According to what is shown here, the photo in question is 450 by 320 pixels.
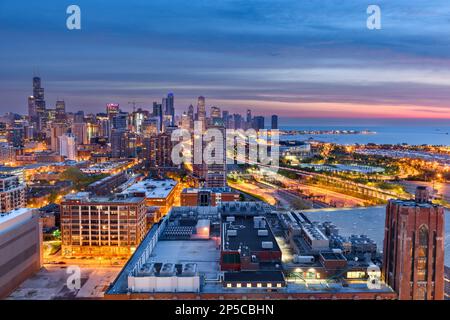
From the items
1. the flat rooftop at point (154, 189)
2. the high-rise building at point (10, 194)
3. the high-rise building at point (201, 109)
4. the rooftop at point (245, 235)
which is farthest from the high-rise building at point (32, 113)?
the rooftop at point (245, 235)

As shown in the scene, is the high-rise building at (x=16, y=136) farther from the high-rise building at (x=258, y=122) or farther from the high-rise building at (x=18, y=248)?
the high-rise building at (x=18, y=248)

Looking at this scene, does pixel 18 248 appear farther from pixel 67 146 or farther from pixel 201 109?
pixel 201 109

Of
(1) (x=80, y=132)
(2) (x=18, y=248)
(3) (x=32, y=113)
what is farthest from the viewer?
(3) (x=32, y=113)

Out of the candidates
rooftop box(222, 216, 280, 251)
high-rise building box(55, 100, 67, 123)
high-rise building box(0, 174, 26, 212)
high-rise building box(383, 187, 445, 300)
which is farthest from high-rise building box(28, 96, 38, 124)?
high-rise building box(383, 187, 445, 300)

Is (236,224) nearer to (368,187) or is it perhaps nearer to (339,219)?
(339,219)

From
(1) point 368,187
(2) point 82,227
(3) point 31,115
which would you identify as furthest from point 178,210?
(3) point 31,115

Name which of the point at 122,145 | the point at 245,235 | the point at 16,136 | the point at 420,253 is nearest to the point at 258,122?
the point at 122,145

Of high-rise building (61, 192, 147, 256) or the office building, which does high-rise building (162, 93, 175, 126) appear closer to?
the office building
